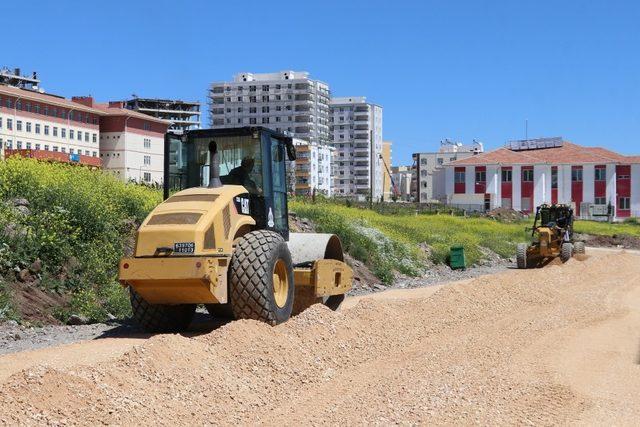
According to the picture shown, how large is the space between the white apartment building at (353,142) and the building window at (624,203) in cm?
8468

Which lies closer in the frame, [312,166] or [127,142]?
[127,142]

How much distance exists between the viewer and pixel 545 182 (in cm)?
8944

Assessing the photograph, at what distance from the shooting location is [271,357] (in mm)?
9805

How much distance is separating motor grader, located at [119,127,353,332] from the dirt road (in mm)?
639

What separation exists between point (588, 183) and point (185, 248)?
84.6 m

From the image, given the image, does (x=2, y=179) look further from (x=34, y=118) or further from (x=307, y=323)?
(x=34, y=118)

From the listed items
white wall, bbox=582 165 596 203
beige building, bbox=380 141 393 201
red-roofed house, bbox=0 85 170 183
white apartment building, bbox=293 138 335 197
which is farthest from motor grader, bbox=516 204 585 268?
beige building, bbox=380 141 393 201

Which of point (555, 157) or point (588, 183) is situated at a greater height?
point (555, 157)

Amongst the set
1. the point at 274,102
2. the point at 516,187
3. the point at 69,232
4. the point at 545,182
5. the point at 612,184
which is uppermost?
the point at 274,102

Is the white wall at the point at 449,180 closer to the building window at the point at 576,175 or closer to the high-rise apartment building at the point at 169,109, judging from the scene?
the building window at the point at 576,175

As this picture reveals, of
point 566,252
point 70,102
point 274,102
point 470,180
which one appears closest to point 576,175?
point 470,180

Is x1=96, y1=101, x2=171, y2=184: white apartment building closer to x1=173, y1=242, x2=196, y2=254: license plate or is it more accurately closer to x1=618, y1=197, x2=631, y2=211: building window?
x1=618, y1=197, x2=631, y2=211: building window

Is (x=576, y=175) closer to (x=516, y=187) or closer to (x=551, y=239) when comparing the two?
(x=516, y=187)

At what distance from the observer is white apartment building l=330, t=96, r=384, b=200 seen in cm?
17388
